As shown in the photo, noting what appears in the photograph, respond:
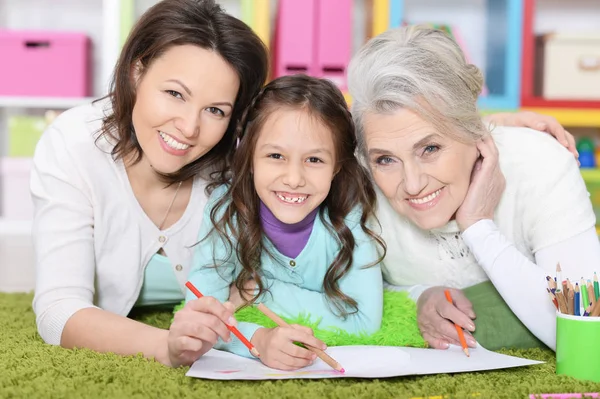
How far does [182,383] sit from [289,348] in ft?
0.58

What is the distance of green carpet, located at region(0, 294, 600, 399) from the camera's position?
3.28ft

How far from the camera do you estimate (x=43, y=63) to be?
2.94m

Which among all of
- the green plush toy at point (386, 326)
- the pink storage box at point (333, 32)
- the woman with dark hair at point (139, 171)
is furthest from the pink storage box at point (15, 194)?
the green plush toy at point (386, 326)

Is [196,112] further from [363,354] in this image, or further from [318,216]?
[363,354]

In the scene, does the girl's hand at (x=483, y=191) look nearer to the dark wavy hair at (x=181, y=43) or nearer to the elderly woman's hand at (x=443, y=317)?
the elderly woman's hand at (x=443, y=317)

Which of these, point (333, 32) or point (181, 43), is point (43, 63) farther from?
point (181, 43)

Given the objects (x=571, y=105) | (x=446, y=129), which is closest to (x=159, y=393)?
→ (x=446, y=129)

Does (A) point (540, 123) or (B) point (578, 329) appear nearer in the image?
(B) point (578, 329)

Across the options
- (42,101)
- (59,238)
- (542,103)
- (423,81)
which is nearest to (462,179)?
(423,81)

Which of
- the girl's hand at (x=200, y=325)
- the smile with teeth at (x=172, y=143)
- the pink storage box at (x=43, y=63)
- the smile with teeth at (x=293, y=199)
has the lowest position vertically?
the girl's hand at (x=200, y=325)

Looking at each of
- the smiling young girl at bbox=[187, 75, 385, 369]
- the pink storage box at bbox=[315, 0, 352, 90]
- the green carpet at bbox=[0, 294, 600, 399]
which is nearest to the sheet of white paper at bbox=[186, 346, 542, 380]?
the green carpet at bbox=[0, 294, 600, 399]

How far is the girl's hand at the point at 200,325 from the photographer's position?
1.10 meters

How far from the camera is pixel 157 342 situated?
3.90 ft

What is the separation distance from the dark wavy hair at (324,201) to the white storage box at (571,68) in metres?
1.77
